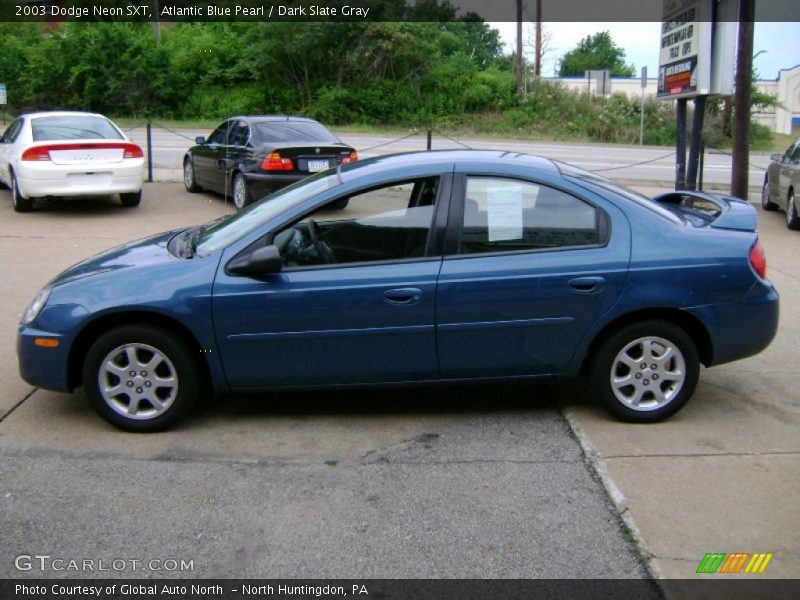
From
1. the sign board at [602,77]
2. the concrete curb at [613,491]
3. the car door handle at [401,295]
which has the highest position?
the sign board at [602,77]

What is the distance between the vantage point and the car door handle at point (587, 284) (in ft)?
16.3

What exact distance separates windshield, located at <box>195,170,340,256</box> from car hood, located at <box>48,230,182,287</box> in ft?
0.78

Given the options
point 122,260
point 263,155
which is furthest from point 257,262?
point 263,155

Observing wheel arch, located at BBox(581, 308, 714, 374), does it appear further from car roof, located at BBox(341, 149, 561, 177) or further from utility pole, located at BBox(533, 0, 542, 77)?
utility pole, located at BBox(533, 0, 542, 77)

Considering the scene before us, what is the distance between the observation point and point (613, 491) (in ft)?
14.1

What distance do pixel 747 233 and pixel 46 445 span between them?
4.15 meters

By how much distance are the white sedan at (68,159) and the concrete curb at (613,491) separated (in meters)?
9.46

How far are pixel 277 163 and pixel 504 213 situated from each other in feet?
27.3

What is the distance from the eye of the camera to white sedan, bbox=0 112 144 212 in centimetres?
1270

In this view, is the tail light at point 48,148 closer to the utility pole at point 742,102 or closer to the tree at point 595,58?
the utility pole at point 742,102

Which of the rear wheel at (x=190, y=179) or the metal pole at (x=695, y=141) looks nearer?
the metal pole at (x=695, y=141)

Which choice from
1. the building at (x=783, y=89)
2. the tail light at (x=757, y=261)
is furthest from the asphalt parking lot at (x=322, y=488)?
the building at (x=783, y=89)

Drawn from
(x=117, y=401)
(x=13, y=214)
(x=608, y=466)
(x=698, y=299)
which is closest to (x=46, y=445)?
(x=117, y=401)

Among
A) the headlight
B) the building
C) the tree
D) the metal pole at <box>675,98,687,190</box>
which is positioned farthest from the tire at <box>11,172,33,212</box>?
the tree
